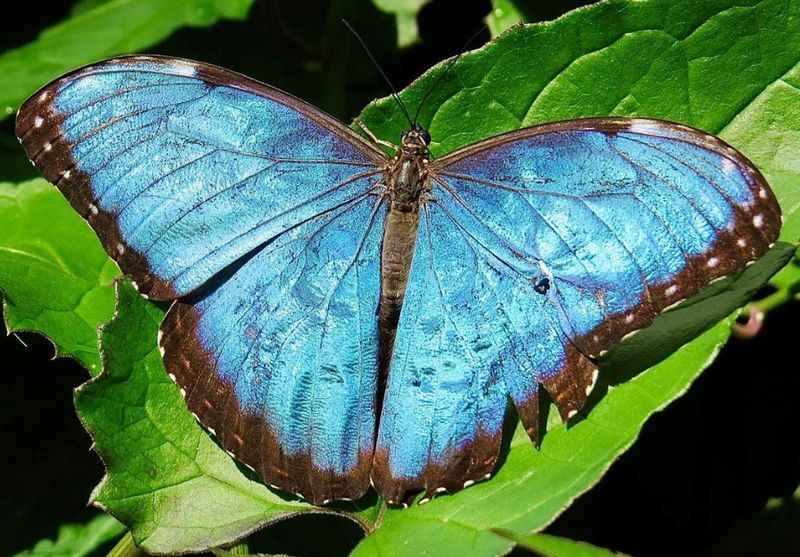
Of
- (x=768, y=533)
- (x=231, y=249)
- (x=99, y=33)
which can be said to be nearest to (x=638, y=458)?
(x=768, y=533)

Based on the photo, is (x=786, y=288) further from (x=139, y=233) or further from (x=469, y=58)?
(x=139, y=233)

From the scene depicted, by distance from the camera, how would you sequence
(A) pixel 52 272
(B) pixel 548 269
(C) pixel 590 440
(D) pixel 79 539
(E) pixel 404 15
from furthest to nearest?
(E) pixel 404 15 → (D) pixel 79 539 → (A) pixel 52 272 → (B) pixel 548 269 → (C) pixel 590 440

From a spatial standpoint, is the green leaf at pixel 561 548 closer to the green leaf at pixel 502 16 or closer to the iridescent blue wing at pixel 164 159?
the iridescent blue wing at pixel 164 159

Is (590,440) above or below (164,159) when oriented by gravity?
below

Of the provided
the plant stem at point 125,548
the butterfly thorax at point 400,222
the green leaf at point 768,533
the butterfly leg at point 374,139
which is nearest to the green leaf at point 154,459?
the plant stem at point 125,548

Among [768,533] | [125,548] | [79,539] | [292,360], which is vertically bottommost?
[768,533]

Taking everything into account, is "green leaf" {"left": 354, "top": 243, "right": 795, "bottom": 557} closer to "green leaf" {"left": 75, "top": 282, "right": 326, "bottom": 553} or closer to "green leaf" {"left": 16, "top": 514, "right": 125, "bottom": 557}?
"green leaf" {"left": 75, "top": 282, "right": 326, "bottom": 553}

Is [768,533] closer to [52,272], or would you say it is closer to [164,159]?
[164,159]

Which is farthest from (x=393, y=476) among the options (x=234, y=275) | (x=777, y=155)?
(x=777, y=155)
